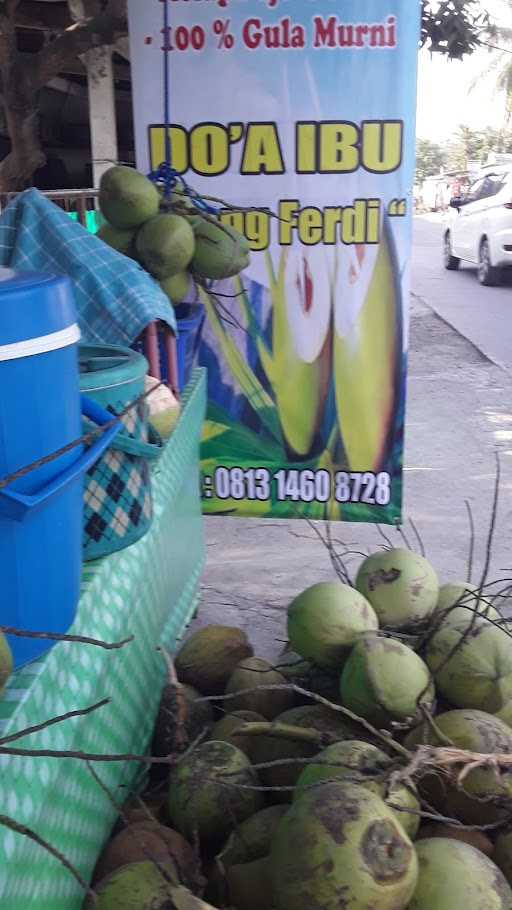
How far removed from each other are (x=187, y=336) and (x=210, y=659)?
1518 mm

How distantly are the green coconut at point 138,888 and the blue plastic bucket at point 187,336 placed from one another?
191cm

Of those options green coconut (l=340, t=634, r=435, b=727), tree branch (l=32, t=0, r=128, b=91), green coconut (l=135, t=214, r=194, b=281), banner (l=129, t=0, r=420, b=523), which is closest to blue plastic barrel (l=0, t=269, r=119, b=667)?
green coconut (l=340, t=634, r=435, b=727)

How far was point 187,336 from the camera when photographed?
3.34 m

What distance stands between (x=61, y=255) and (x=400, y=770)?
1.75 metres

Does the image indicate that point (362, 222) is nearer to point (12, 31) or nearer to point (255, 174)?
point (255, 174)

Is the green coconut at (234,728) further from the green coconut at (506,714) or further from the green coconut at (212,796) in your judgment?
the green coconut at (506,714)

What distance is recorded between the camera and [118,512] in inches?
72.4

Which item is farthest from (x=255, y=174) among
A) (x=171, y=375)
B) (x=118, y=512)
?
(x=118, y=512)

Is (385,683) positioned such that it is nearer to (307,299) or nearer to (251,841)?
(251,841)

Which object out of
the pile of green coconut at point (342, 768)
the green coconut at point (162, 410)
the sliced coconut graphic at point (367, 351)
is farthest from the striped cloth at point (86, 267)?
the sliced coconut graphic at point (367, 351)

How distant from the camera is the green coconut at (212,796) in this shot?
64.7 inches

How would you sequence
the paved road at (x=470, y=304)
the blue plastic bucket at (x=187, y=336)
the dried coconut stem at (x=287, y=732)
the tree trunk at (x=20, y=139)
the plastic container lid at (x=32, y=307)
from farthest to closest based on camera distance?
the paved road at (x=470, y=304), the tree trunk at (x=20, y=139), the blue plastic bucket at (x=187, y=336), the dried coconut stem at (x=287, y=732), the plastic container lid at (x=32, y=307)

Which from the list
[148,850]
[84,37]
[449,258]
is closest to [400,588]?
[148,850]

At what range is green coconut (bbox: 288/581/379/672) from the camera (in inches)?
72.8
